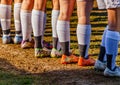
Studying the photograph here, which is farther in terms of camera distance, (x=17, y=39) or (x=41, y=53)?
(x=17, y=39)

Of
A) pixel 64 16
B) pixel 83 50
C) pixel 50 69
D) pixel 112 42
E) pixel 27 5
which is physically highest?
pixel 27 5

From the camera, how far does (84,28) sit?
18.4ft

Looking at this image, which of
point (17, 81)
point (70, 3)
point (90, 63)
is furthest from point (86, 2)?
point (17, 81)

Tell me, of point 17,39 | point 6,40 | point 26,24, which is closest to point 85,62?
point 26,24

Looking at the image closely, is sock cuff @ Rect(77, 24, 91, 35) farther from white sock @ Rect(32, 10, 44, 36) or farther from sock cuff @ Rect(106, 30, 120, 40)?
white sock @ Rect(32, 10, 44, 36)

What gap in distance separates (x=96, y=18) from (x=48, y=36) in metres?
2.36

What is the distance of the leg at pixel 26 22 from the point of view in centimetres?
676

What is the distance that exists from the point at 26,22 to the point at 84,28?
60.9 inches

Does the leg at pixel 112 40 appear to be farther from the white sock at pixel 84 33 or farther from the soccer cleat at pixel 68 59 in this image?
the soccer cleat at pixel 68 59

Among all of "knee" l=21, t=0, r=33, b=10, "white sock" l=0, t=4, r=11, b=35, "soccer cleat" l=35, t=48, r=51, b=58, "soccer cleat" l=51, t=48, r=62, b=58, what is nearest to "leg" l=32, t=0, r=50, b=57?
"soccer cleat" l=35, t=48, r=51, b=58

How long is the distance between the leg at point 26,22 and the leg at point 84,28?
4.57 feet

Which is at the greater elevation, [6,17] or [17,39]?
[6,17]

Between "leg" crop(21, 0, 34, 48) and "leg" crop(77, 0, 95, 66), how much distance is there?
1.39 m

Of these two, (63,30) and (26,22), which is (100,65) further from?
(26,22)
